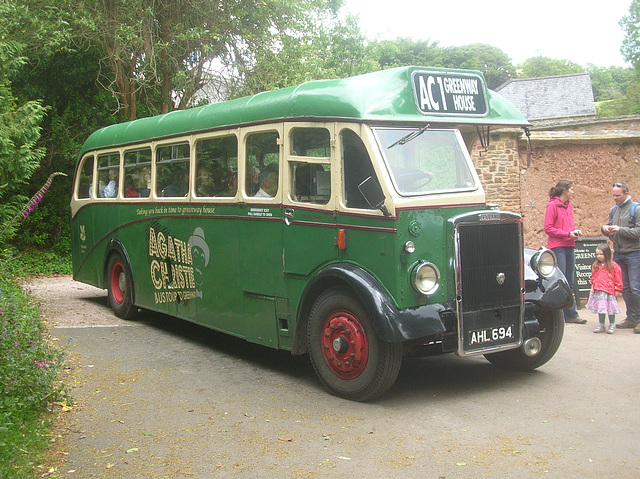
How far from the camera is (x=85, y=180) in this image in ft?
39.3

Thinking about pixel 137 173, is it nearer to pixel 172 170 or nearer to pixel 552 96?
pixel 172 170

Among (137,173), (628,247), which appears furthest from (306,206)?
(628,247)

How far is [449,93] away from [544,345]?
8.95ft

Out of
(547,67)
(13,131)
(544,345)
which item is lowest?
(544,345)

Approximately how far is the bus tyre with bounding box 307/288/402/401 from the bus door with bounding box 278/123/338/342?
39cm

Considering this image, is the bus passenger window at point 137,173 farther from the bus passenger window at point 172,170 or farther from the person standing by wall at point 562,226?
the person standing by wall at point 562,226

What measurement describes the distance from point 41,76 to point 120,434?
15.7 meters

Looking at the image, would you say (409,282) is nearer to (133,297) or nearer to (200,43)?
(133,297)

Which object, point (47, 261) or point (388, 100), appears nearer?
point (388, 100)

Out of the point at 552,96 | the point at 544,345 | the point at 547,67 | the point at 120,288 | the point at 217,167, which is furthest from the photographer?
the point at 547,67

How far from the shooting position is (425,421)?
19.0 feet

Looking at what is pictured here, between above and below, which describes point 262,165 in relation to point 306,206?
above

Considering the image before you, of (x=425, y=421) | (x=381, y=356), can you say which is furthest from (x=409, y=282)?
(x=425, y=421)

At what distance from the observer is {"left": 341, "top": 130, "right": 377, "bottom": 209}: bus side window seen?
6344 mm
